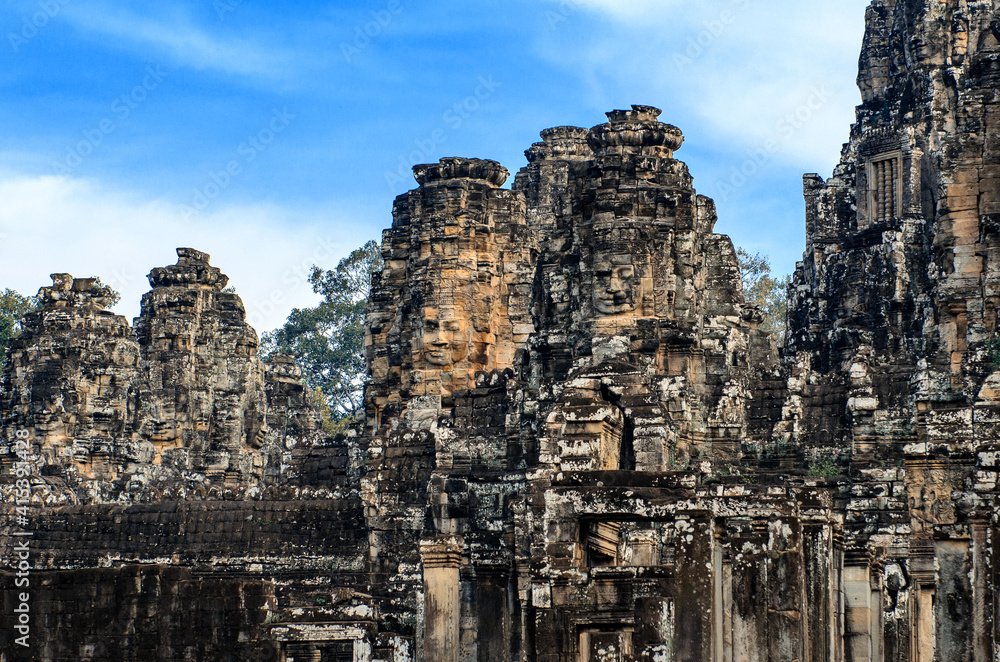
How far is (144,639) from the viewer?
17.3m

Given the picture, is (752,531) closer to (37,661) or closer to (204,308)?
(37,661)

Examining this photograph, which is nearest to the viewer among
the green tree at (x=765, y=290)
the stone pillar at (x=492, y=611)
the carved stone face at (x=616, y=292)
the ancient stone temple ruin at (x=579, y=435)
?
the ancient stone temple ruin at (x=579, y=435)

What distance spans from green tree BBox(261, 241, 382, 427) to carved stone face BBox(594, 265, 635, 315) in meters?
→ 42.6

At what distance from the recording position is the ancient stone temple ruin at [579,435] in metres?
15.2

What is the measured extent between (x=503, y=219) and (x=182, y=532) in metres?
8.61

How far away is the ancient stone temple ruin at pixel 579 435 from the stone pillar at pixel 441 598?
0.04 metres

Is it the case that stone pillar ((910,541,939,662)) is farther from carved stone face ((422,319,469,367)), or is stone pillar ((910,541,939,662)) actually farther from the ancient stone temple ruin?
carved stone face ((422,319,469,367))

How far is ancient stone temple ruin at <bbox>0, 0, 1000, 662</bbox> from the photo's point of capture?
49.7 feet

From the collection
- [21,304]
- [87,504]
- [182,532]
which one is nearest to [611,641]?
[182,532]

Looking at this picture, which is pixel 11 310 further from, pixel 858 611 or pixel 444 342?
pixel 858 611

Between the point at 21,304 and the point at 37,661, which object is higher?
the point at 21,304

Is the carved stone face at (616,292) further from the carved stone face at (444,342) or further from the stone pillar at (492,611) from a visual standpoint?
the carved stone face at (444,342)

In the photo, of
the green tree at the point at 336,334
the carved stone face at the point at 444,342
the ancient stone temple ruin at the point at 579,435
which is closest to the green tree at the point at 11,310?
the green tree at the point at 336,334

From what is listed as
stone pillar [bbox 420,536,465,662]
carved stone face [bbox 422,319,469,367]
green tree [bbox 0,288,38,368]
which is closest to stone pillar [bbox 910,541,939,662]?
stone pillar [bbox 420,536,465,662]
